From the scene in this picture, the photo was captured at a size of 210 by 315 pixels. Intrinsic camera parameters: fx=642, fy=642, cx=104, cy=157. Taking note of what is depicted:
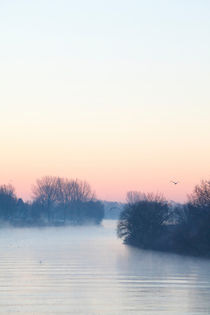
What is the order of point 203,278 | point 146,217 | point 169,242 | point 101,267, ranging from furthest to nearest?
point 146,217, point 169,242, point 101,267, point 203,278

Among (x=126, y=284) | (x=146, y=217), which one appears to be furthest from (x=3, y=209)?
(x=126, y=284)

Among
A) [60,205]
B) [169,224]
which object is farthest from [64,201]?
[169,224]

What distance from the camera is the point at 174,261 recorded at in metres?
47.8

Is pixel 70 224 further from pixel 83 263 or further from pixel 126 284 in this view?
pixel 126 284

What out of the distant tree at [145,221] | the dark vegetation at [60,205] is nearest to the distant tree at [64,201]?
the dark vegetation at [60,205]

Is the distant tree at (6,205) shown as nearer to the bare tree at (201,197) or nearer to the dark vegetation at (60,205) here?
the dark vegetation at (60,205)

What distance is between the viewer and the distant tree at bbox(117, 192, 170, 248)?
65.4 m

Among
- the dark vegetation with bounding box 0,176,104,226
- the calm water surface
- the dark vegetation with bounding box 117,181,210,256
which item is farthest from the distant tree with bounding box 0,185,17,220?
the calm water surface

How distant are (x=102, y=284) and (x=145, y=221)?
33997 millimetres

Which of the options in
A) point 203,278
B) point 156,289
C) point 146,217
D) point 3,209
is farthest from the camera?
point 3,209

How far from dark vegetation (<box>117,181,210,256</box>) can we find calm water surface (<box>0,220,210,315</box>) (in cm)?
455

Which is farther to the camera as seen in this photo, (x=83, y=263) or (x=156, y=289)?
(x=83, y=263)

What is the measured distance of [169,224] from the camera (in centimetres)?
6738

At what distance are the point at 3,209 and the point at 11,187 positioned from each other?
18.2 meters
